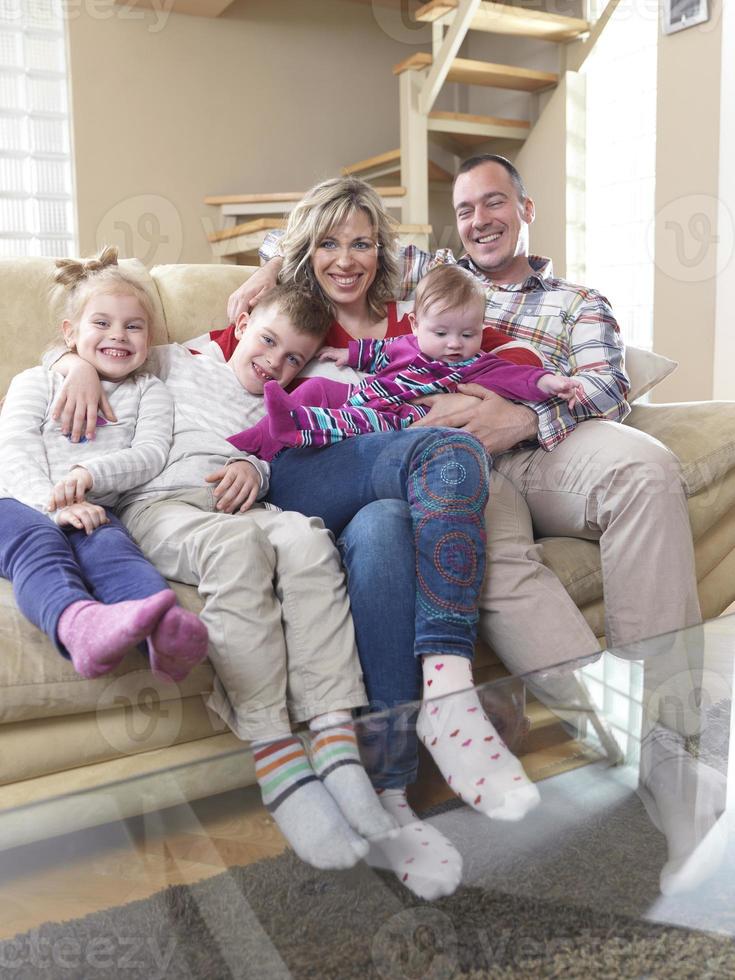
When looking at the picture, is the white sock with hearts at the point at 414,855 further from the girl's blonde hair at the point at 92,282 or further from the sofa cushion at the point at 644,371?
the sofa cushion at the point at 644,371

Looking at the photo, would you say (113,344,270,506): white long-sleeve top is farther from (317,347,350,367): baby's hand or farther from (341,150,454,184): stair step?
(341,150,454,184): stair step

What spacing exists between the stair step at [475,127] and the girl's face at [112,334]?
2603 mm

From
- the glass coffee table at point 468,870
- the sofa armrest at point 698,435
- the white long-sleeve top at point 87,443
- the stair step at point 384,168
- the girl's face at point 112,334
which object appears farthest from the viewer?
the stair step at point 384,168

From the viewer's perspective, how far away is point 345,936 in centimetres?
79

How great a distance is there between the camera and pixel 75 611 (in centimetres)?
110

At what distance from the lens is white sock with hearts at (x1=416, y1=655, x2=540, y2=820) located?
2.89ft

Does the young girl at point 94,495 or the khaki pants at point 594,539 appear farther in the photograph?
the khaki pants at point 594,539

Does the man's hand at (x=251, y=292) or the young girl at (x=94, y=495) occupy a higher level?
the man's hand at (x=251, y=292)

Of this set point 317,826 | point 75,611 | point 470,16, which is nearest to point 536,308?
point 75,611

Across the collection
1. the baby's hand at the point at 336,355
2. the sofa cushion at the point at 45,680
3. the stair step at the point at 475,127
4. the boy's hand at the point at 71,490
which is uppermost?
the stair step at the point at 475,127

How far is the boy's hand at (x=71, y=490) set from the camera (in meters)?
1.34

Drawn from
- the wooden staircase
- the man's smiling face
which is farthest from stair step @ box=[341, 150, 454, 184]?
the man's smiling face

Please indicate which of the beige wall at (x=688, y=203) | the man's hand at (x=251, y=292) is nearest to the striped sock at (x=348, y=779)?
the man's hand at (x=251, y=292)

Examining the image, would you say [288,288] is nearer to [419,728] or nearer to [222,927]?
[419,728]
